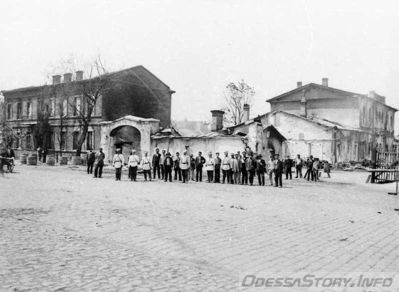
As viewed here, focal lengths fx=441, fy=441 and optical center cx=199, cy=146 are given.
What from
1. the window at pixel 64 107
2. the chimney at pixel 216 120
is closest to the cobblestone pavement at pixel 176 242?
the chimney at pixel 216 120

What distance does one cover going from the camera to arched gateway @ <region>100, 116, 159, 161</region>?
108ft

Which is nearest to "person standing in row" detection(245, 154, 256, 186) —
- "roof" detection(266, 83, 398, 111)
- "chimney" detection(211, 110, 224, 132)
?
"chimney" detection(211, 110, 224, 132)

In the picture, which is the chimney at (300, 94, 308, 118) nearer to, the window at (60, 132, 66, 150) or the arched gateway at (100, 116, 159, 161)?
the arched gateway at (100, 116, 159, 161)

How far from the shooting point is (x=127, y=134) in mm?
36844

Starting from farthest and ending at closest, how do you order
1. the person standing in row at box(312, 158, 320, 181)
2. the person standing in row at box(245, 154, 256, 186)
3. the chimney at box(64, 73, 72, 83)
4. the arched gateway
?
the chimney at box(64, 73, 72, 83), the arched gateway, the person standing in row at box(312, 158, 320, 181), the person standing in row at box(245, 154, 256, 186)

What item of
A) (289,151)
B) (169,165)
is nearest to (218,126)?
(289,151)

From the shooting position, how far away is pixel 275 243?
728cm

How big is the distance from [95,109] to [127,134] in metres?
5.78

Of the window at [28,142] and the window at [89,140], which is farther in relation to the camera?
the window at [28,142]

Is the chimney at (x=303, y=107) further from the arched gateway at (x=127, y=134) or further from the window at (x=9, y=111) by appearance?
the window at (x=9, y=111)

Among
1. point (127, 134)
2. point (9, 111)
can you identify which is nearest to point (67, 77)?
point (127, 134)

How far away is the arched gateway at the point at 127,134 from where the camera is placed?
32.8 m

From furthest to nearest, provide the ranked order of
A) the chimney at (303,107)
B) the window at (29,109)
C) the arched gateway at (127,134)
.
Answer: the window at (29,109) < the chimney at (303,107) < the arched gateway at (127,134)

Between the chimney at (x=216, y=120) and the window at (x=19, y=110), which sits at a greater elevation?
the window at (x=19, y=110)
